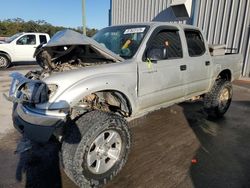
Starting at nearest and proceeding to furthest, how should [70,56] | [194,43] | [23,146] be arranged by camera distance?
[70,56], [23,146], [194,43]

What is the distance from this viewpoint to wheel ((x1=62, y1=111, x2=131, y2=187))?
8.70ft

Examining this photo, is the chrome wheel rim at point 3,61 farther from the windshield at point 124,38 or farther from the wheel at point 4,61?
the windshield at point 124,38

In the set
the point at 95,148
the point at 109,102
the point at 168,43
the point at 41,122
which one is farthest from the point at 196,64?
the point at 41,122

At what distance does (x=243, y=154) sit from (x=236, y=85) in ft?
19.5

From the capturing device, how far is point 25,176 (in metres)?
3.09

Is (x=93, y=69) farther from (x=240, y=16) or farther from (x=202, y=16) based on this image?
(x=202, y=16)

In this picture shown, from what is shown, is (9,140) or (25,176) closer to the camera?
(25,176)

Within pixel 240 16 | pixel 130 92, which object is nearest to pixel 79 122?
pixel 130 92

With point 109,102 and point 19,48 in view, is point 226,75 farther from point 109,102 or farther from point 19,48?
point 19,48

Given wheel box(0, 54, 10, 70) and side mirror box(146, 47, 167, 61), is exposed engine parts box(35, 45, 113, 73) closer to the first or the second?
side mirror box(146, 47, 167, 61)

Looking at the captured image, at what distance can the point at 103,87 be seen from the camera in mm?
2953

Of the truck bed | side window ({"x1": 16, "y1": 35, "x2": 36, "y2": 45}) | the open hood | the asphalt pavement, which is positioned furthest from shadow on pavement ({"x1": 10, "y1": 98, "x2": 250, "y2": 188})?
side window ({"x1": 16, "y1": 35, "x2": 36, "y2": 45})

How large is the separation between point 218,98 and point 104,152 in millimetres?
3103

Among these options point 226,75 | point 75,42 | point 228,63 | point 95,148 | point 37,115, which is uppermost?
point 75,42
